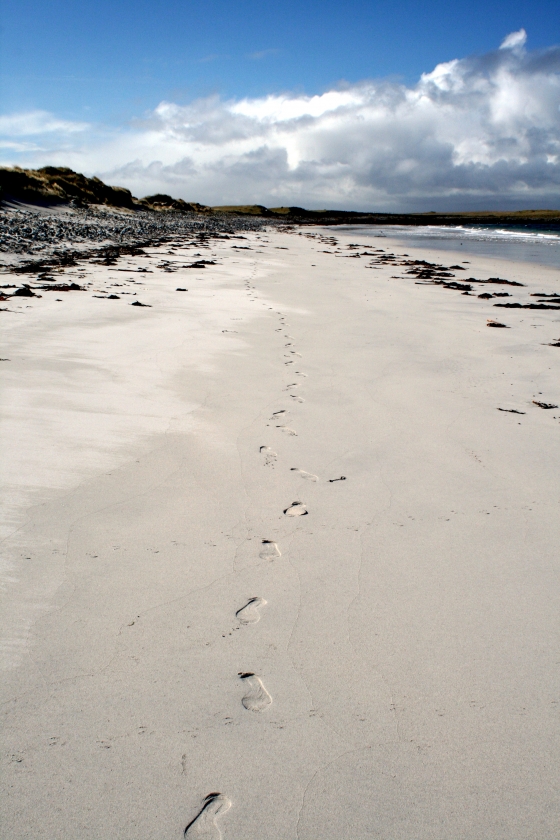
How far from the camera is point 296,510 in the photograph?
104 inches

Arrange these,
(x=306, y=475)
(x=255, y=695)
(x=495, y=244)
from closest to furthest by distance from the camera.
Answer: (x=255, y=695) → (x=306, y=475) → (x=495, y=244)

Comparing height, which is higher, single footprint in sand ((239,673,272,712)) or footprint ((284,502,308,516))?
footprint ((284,502,308,516))

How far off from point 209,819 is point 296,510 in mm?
1458

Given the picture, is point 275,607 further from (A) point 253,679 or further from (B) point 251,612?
(A) point 253,679

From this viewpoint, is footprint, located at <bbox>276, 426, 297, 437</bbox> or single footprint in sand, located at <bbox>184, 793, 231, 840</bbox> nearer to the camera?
single footprint in sand, located at <bbox>184, 793, 231, 840</bbox>

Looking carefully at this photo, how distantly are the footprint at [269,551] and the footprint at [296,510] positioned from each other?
0.26 meters

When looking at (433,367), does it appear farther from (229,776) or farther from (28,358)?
(229,776)

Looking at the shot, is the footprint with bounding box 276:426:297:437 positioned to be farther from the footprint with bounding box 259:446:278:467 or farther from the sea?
the sea

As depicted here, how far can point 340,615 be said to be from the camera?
1.96 metres

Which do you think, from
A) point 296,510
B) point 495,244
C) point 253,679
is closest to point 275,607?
point 253,679

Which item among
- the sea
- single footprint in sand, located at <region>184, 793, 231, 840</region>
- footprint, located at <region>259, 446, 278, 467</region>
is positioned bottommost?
single footprint in sand, located at <region>184, 793, 231, 840</region>

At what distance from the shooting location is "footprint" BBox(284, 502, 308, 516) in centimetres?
260

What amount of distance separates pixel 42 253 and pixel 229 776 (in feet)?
38.8

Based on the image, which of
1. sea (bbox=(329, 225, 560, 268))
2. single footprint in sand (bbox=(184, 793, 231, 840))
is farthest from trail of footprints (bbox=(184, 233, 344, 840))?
sea (bbox=(329, 225, 560, 268))
